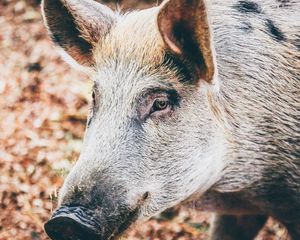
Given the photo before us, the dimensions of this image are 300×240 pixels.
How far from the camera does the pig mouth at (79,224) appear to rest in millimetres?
3228

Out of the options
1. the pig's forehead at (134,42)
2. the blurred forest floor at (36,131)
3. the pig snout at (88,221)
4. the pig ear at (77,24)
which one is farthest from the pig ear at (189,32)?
the blurred forest floor at (36,131)

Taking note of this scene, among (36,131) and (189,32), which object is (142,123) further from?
(36,131)

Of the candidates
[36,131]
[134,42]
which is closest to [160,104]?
[134,42]

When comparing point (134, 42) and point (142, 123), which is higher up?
point (134, 42)

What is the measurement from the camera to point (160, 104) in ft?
12.2

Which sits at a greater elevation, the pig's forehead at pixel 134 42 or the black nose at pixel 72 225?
the pig's forehead at pixel 134 42

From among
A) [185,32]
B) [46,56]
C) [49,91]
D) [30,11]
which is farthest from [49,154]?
[185,32]

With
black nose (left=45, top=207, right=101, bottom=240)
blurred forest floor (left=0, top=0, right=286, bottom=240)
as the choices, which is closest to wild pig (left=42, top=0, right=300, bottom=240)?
black nose (left=45, top=207, right=101, bottom=240)

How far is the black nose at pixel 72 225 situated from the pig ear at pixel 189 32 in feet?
3.14

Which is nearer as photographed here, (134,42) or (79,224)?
(79,224)

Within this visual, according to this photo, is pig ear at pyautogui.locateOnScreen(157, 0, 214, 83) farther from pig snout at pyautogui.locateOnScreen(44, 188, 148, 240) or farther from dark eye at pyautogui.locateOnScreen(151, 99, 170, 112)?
pig snout at pyautogui.locateOnScreen(44, 188, 148, 240)

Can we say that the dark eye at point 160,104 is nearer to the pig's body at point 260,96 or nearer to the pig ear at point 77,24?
the pig's body at point 260,96

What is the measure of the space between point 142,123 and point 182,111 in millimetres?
230

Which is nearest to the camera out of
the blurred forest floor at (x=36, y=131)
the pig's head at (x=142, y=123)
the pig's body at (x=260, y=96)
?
the pig's head at (x=142, y=123)
